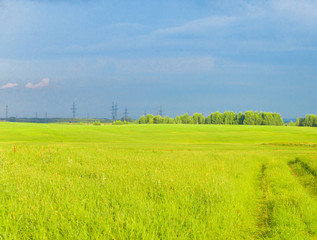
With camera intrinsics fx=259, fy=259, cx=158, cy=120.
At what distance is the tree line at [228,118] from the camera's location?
138 metres

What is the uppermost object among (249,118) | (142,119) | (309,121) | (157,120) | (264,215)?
(249,118)

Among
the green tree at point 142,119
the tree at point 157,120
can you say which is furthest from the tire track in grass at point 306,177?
the green tree at point 142,119

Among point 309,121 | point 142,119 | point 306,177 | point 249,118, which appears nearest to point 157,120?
point 142,119

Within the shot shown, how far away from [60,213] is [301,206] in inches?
289

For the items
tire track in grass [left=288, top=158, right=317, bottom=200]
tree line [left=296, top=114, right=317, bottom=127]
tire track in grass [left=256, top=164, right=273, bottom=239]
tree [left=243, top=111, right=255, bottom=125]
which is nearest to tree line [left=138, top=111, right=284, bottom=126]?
tree [left=243, top=111, right=255, bottom=125]

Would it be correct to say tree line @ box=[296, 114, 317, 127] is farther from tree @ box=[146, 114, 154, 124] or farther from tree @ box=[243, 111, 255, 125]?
tree @ box=[146, 114, 154, 124]

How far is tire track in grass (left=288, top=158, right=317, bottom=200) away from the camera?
11.8 metres

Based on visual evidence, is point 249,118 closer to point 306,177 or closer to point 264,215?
point 306,177

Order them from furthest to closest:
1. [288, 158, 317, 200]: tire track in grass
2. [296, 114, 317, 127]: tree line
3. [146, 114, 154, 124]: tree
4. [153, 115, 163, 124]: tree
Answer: [146, 114, 154, 124]: tree < [153, 115, 163, 124]: tree < [296, 114, 317, 127]: tree line < [288, 158, 317, 200]: tire track in grass

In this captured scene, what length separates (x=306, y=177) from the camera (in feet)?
48.0

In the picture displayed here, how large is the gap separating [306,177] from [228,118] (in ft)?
441

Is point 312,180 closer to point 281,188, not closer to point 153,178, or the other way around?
point 281,188

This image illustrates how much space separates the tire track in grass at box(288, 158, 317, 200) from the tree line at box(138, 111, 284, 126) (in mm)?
124357

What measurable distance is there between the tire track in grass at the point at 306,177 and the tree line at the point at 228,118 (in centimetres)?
12436
